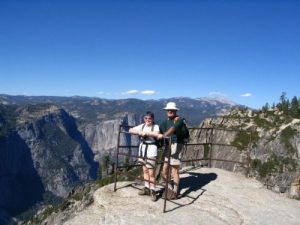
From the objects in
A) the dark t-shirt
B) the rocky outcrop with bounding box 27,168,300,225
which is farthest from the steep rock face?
the dark t-shirt

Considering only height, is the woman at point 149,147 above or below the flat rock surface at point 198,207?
above

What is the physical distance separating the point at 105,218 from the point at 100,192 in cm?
297

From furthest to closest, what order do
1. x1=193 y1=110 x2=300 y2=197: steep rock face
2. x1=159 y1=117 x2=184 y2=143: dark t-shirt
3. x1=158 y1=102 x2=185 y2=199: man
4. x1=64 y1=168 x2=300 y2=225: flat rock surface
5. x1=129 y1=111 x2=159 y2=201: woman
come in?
x1=193 y1=110 x2=300 y2=197: steep rock face < x1=159 y1=117 x2=184 y2=143: dark t-shirt < x1=158 y1=102 x2=185 y2=199: man < x1=129 y1=111 x2=159 y2=201: woman < x1=64 y1=168 x2=300 y2=225: flat rock surface

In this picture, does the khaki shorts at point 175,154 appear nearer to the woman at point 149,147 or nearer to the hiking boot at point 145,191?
the woman at point 149,147

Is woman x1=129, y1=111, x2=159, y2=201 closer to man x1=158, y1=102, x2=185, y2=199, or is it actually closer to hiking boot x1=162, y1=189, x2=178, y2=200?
man x1=158, y1=102, x2=185, y2=199

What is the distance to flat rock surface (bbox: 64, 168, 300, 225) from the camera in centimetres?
1502

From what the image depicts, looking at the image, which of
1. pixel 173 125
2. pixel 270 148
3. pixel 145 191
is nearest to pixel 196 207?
pixel 145 191

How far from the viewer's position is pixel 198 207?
16.8 m

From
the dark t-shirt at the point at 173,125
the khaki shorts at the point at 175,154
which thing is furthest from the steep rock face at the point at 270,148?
the dark t-shirt at the point at 173,125

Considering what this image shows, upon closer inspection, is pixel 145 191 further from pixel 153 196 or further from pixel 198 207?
pixel 198 207

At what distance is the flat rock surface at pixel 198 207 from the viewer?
15.0 metres

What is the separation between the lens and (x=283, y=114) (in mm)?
195125

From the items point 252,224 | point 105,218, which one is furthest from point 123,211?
point 252,224

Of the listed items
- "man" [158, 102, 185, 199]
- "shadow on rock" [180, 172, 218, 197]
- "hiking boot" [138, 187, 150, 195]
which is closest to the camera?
"man" [158, 102, 185, 199]
